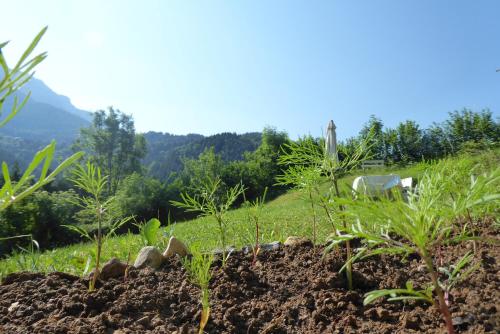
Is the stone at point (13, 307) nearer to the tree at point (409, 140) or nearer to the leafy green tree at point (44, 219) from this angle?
the leafy green tree at point (44, 219)

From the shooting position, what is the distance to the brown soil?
97 cm

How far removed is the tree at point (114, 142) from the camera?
43312 millimetres

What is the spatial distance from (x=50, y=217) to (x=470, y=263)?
15688 millimetres

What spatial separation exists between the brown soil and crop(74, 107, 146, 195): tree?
44310 mm

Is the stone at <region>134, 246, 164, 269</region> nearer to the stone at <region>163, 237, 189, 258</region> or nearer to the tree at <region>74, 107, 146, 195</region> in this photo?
the stone at <region>163, 237, 189, 258</region>

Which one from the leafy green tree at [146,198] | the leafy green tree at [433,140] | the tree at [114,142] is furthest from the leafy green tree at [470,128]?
the tree at [114,142]

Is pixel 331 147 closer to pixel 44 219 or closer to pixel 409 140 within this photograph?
pixel 44 219

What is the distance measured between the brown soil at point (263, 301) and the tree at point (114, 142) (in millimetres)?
44310

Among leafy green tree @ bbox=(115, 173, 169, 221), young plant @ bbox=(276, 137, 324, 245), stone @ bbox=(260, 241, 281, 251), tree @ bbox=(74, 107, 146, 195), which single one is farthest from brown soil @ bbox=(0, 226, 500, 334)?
tree @ bbox=(74, 107, 146, 195)

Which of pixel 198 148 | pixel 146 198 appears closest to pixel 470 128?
pixel 146 198

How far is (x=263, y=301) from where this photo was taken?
1240 millimetres

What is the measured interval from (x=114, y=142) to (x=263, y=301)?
1864 inches

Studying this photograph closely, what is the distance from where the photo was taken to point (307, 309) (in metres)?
1.13

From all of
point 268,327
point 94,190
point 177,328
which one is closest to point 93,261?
point 94,190
